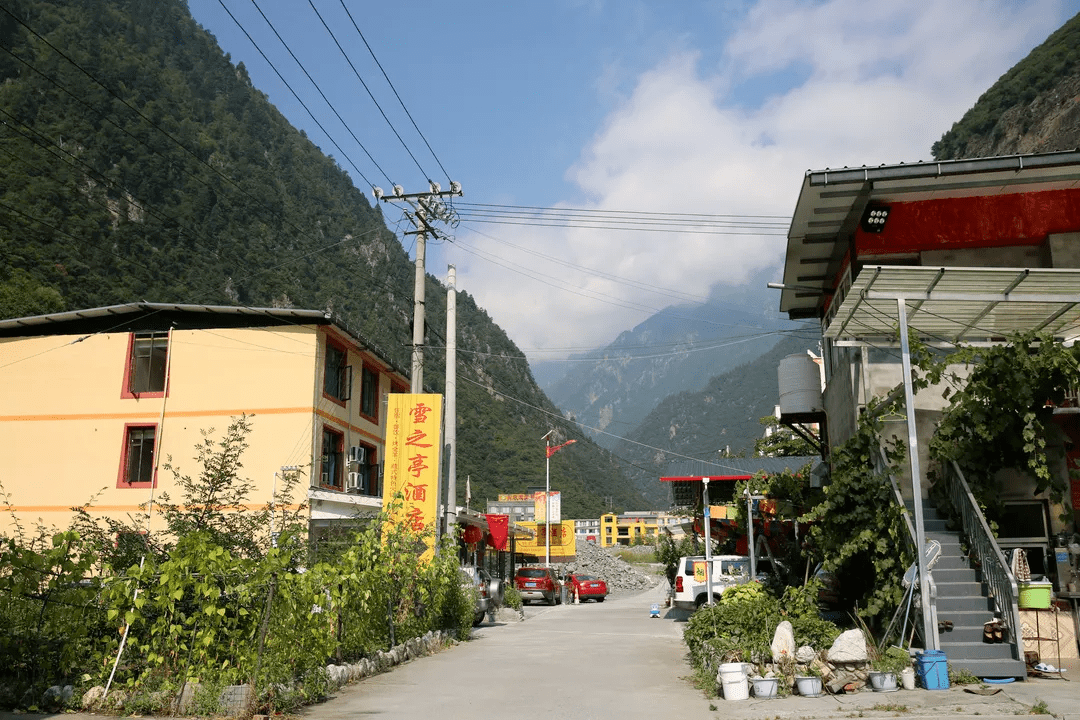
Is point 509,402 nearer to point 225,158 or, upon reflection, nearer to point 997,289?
point 225,158

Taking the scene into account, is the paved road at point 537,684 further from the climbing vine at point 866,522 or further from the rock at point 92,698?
the climbing vine at point 866,522

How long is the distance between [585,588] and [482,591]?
72.7 feet

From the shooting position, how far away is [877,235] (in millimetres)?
15070

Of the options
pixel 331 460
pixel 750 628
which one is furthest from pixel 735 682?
pixel 331 460

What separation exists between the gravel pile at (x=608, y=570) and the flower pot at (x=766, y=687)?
Answer: 46227mm

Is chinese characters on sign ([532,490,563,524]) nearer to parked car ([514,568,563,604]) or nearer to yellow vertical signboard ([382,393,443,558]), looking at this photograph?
parked car ([514,568,563,604])

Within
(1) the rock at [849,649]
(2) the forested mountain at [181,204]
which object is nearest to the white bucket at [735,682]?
(1) the rock at [849,649]

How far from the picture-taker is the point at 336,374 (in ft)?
89.7

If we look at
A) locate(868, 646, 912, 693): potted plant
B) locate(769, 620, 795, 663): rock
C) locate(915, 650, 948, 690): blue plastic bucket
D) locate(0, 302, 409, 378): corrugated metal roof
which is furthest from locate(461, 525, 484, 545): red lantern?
locate(915, 650, 948, 690): blue plastic bucket

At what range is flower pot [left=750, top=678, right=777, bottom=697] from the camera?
9977 millimetres

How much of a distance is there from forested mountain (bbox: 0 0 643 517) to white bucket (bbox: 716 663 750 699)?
→ 14.3 meters

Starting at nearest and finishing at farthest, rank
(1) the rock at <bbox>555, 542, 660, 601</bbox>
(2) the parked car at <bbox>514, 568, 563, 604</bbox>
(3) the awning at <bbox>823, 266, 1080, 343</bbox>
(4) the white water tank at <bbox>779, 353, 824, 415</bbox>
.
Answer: (3) the awning at <bbox>823, 266, 1080, 343</bbox>
(4) the white water tank at <bbox>779, 353, 824, 415</bbox>
(2) the parked car at <bbox>514, 568, 563, 604</bbox>
(1) the rock at <bbox>555, 542, 660, 601</bbox>

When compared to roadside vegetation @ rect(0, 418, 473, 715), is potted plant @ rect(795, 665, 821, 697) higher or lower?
lower

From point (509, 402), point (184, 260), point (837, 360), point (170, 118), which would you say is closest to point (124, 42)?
point (170, 118)
